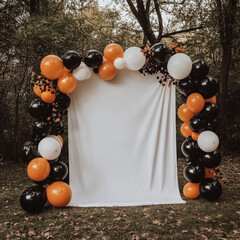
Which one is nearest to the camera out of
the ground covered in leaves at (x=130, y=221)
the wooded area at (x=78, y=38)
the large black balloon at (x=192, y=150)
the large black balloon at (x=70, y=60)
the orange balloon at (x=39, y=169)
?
the ground covered in leaves at (x=130, y=221)

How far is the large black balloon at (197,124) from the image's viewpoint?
161 inches

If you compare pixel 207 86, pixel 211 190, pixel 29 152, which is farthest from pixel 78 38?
pixel 211 190

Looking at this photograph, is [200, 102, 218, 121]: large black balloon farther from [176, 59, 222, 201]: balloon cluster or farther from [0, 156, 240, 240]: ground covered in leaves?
[0, 156, 240, 240]: ground covered in leaves

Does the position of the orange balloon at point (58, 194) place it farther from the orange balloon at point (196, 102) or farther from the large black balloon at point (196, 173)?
the orange balloon at point (196, 102)

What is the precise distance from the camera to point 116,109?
14.4 feet

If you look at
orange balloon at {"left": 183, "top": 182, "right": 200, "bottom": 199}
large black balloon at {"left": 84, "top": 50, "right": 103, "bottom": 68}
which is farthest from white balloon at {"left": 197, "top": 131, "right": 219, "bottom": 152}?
large black balloon at {"left": 84, "top": 50, "right": 103, "bottom": 68}

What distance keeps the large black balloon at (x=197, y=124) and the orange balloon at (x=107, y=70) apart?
143cm

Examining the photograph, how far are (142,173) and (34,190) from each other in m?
1.69

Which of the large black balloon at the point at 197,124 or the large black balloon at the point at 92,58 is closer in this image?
the large black balloon at the point at 92,58

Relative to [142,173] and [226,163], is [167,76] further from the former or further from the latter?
[226,163]

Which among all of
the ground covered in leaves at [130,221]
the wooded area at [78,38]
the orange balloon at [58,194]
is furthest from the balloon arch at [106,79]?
the wooded area at [78,38]

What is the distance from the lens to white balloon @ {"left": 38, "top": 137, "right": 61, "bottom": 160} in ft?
12.4

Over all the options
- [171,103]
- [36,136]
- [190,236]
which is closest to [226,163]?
[171,103]

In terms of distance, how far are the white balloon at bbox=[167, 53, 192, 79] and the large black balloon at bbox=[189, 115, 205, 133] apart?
68cm
